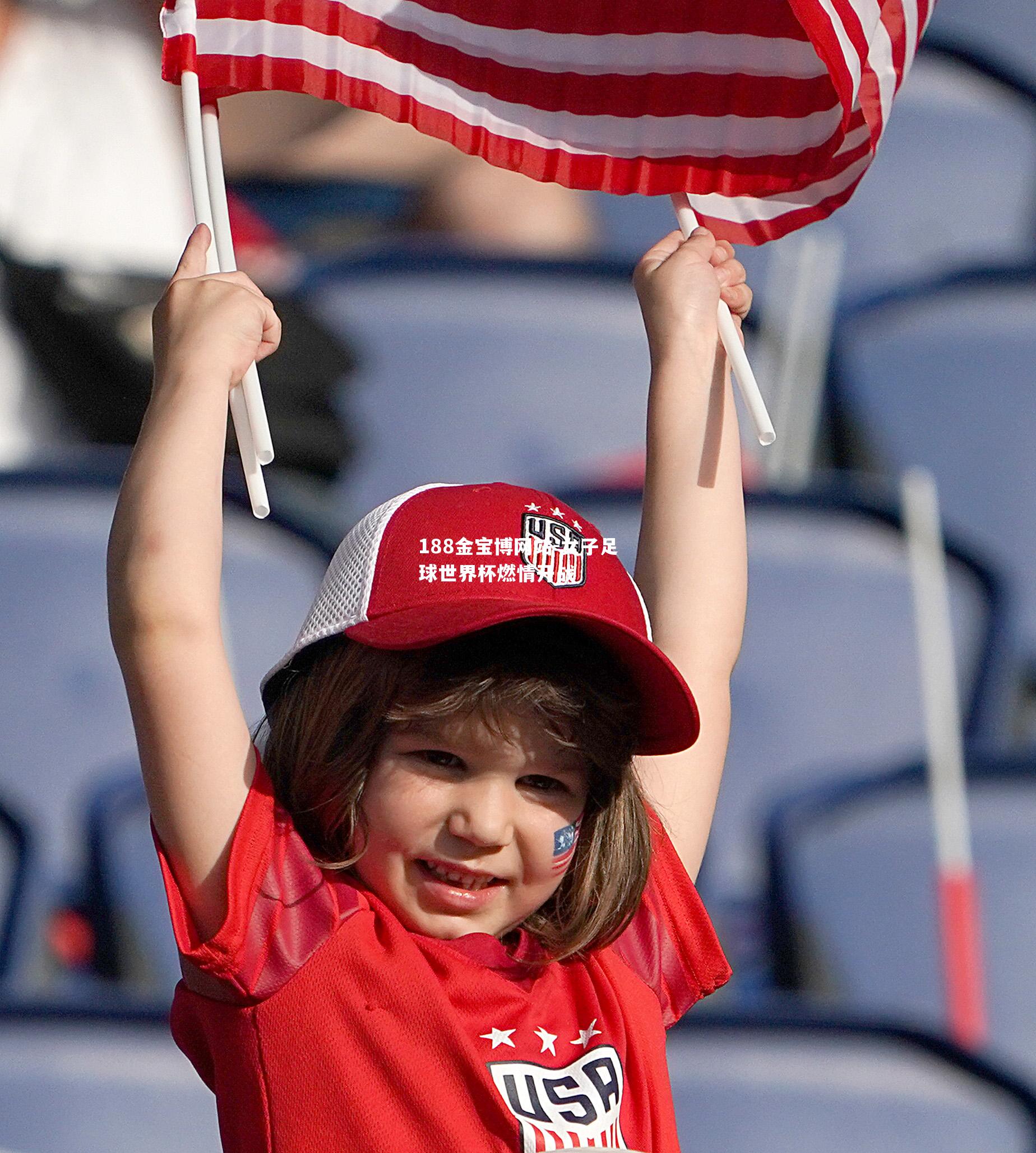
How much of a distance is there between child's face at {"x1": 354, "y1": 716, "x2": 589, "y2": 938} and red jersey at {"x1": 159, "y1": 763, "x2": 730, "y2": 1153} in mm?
27

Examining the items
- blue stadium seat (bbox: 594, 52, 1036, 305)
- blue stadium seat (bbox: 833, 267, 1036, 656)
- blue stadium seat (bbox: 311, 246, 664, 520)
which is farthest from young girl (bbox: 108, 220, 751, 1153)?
blue stadium seat (bbox: 594, 52, 1036, 305)

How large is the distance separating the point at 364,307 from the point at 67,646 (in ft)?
2.68

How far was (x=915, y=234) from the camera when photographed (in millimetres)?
3545

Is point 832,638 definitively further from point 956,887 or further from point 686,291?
→ point 686,291

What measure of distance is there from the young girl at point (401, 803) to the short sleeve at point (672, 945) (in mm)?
42

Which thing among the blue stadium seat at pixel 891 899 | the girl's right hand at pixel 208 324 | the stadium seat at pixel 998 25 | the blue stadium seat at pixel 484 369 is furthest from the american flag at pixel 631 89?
the stadium seat at pixel 998 25

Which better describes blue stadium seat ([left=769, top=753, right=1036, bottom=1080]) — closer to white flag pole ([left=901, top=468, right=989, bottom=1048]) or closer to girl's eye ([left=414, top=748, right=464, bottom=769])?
white flag pole ([left=901, top=468, right=989, bottom=1048])

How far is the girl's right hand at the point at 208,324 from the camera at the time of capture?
1.17 meters

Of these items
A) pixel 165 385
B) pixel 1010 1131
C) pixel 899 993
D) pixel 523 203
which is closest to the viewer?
pixel 165 385

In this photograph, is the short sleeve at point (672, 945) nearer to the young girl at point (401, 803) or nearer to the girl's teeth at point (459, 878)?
the young girl at point (401, 803)

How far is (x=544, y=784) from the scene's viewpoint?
1198mm

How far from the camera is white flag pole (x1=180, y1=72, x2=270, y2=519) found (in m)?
1.18

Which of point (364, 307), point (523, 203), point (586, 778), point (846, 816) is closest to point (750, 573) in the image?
point (846, 816)

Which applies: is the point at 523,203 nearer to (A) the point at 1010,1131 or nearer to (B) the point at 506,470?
(B) the point at 506,470
